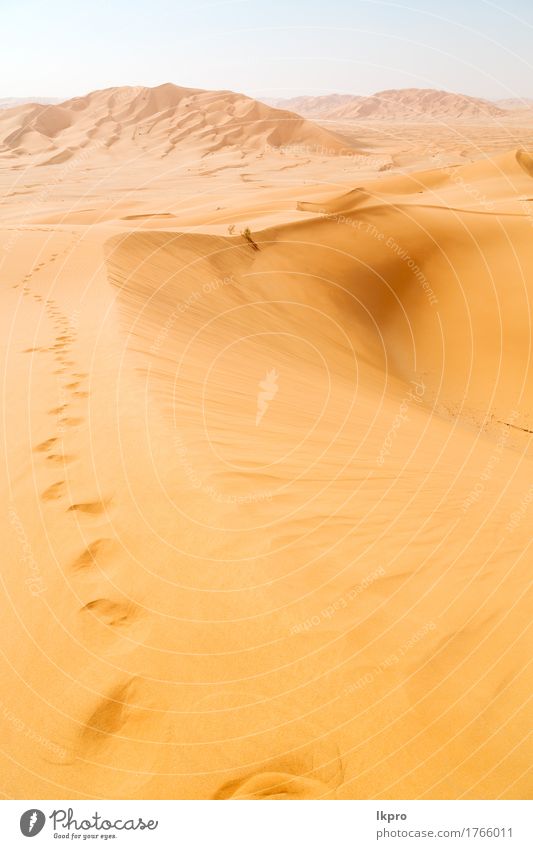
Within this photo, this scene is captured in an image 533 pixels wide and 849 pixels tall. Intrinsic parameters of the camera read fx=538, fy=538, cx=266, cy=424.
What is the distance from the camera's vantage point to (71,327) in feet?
23.4

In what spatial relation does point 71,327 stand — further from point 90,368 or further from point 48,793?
point 48,793

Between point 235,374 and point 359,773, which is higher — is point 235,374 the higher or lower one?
the higher one

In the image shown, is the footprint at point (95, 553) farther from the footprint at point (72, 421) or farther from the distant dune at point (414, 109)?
the distant dune at point (414, 109)

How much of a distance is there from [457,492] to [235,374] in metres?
3.05

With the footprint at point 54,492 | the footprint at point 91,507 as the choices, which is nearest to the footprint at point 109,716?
the footprint at point 91,507

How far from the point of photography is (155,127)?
51.6 meters

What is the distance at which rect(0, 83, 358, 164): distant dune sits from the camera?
153ft

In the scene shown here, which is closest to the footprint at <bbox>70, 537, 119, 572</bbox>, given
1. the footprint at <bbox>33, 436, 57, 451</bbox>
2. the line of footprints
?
the line of footprints

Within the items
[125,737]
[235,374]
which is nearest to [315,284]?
[235,374]

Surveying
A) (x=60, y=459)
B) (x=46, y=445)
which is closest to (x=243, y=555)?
(x=60, y=459)

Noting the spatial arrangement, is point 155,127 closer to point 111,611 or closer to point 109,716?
point 111,611

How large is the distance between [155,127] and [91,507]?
5703cm
